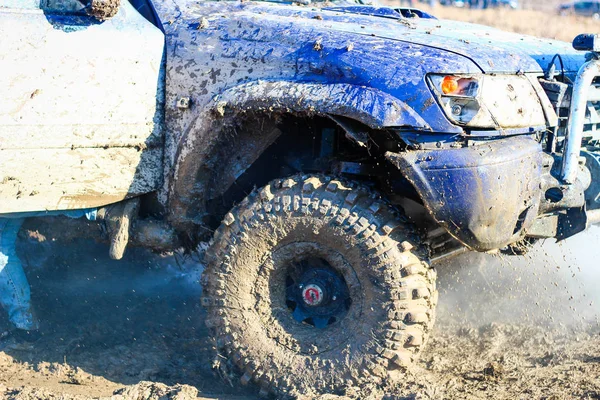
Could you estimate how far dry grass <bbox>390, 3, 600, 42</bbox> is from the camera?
71.5 ft

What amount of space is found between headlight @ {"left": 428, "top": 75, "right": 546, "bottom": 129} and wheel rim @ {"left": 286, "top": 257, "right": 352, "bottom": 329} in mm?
962

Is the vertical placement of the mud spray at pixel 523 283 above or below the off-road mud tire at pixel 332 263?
below

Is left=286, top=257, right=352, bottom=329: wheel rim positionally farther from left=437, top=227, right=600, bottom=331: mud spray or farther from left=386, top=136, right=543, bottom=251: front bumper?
left=437, top=227, right=600, bottom=331: mud spray

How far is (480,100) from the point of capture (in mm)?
3580

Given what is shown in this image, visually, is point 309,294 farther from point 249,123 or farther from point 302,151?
point 249,123

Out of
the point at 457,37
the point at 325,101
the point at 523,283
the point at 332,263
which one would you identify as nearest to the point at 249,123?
the point at 325,101

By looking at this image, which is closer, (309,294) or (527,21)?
(309,294)

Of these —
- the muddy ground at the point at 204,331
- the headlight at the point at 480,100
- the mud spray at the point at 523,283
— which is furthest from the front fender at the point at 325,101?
the mud spray at the point at 523,283

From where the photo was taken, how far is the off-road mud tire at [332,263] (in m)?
3.72

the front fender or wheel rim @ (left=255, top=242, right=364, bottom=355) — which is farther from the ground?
the front fender

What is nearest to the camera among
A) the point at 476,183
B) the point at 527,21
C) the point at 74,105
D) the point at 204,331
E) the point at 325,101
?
the point at 476,183

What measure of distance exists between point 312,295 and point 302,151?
77 cm

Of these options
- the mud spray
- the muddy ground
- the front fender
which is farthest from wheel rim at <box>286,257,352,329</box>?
the mud spray

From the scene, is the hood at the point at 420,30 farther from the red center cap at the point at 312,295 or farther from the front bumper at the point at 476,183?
the red center cap at the point at 312,295
